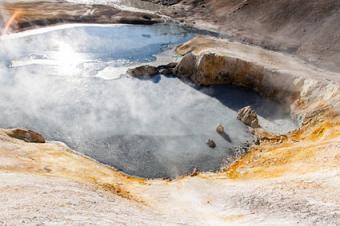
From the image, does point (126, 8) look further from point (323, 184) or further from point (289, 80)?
point (323, 184)

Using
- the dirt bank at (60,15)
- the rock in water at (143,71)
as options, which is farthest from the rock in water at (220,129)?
the dirt bank at (60,15)

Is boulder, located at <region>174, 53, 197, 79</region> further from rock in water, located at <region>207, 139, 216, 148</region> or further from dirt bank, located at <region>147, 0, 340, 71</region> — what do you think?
rock in water, located at <region>207, 139, 216, 148</region>

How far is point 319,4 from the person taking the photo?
61.4 meters

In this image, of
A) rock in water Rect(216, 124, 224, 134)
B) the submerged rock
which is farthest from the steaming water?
the submerged rock

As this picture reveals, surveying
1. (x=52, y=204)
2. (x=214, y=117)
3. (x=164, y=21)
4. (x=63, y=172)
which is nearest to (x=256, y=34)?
(x=164, y=21)

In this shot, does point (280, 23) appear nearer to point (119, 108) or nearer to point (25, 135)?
point (119, 108)

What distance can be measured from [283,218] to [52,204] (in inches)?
382

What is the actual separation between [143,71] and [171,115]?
37.0 ft

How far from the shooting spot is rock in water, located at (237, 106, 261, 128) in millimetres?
36688

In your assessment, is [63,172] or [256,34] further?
[256,34]

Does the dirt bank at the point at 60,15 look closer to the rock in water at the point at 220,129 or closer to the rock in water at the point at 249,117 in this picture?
the rock in water at the point at 249,117

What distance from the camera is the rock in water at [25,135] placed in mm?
29514

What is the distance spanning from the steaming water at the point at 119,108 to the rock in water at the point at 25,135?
9.21ft

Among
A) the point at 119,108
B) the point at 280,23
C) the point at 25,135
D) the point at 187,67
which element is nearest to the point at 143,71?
the point at 187,67
